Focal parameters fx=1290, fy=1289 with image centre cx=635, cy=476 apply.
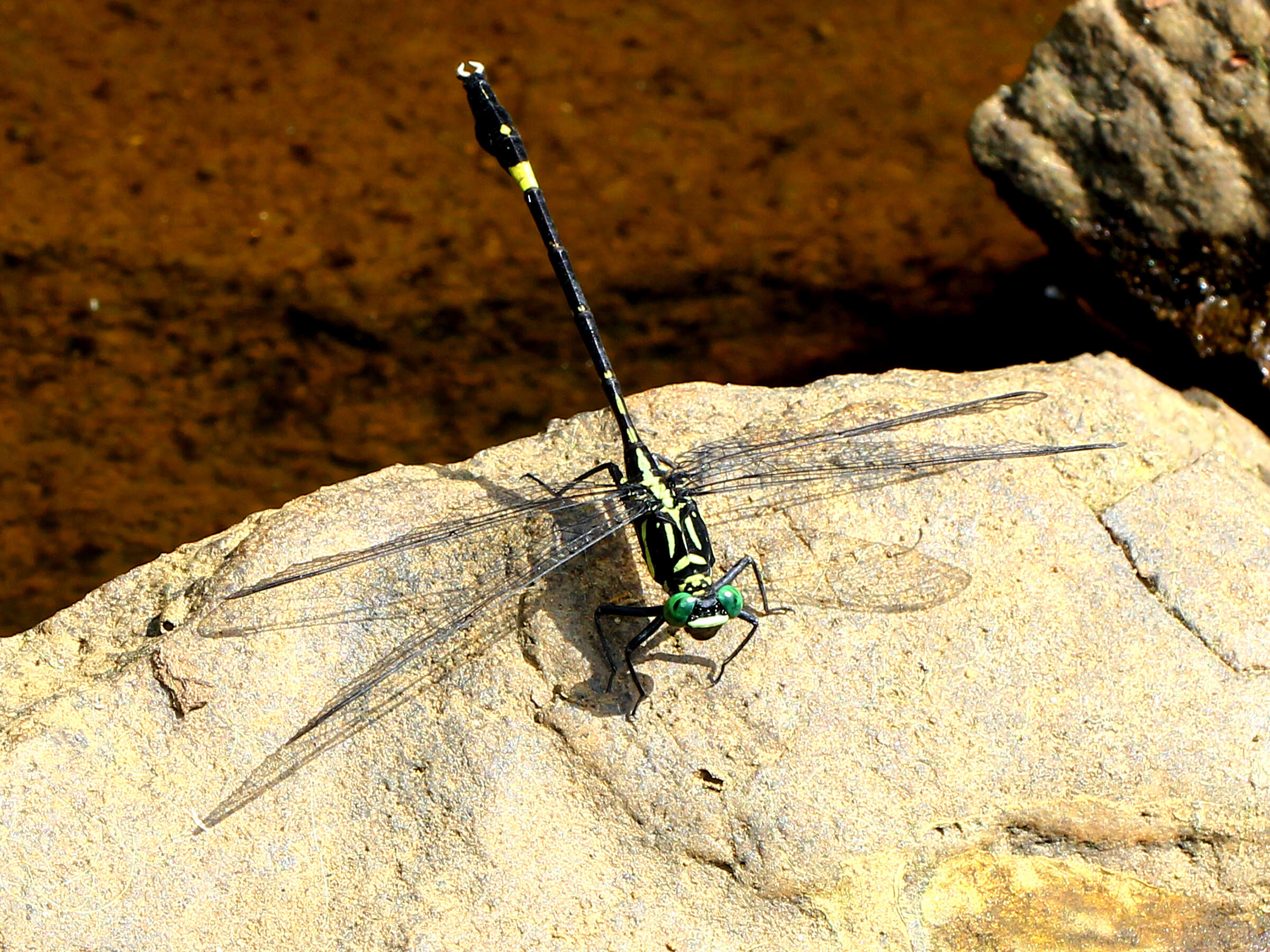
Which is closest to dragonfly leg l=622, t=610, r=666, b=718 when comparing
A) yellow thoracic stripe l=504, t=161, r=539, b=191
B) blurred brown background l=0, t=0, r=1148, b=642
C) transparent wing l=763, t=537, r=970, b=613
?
transparent wing l=763, t=537, r=970, b=613

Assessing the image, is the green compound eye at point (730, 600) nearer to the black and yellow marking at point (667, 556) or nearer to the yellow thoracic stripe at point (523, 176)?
the black and yellow marking at point (667, 556)

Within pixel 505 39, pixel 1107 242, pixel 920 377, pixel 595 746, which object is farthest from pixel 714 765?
pixel 505 39

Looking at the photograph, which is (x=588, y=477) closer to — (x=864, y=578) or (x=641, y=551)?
(x=641, y=551)

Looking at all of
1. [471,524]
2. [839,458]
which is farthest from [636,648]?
[839,458]

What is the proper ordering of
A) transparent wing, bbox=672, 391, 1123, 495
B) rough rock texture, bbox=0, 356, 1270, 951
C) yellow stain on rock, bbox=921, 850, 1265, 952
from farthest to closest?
transparent wing, bbox=672, 391, 1123, 495, yellow stain on rock, bbox=921, 850, 1265, 952, rough rock texture, bbox=0, 356, 1270, 951

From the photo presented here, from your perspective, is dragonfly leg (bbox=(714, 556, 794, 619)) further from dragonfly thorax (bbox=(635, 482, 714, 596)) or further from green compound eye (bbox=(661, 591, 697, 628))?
green compound eye (bbox=(661, 591, 697, 628))

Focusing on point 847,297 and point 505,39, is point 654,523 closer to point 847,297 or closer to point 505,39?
point 847,297

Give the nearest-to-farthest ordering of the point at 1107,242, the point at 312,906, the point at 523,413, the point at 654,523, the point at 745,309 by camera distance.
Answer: the point at 312,906, the point at 654,523, the point at 1107,242, the point at 523,413, the point at 745,309
